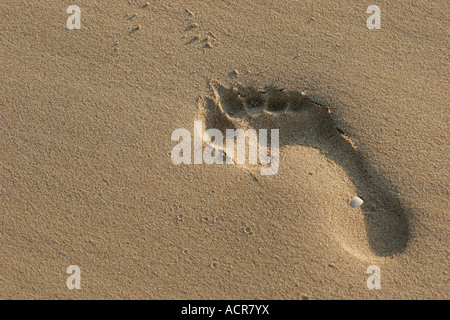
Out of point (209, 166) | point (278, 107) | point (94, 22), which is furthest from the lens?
point (94, 22)

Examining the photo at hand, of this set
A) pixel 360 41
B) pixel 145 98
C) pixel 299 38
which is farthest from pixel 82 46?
pixel 360 41

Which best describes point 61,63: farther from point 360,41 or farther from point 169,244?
point 360,41

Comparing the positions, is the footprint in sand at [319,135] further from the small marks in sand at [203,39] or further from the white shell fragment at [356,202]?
the small marks in sand at [203,39]

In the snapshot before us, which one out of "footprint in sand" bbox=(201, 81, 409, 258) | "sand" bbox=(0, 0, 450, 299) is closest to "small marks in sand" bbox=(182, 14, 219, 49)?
"sand" bbox=(0, 0, 450, 299)

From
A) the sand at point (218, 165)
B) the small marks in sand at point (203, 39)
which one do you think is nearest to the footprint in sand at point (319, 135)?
the sand at point (218, 165)

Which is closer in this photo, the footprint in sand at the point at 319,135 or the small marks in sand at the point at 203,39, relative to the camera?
the footprint in sand at the point at 319,135

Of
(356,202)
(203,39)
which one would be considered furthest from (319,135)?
(203,39)

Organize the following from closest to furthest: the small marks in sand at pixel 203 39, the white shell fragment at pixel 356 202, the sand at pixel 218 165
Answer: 1. the sand at pixel 218 165
2. the white shell fragment at pixel 356 202
3. the small marks in sand at pixel 203 39

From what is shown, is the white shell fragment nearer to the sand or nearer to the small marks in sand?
the sand
